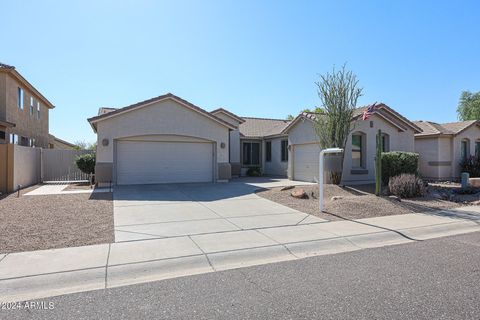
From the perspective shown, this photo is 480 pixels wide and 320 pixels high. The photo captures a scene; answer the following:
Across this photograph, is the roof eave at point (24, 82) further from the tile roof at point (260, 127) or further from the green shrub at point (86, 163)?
the tile roof at point (260, 127)

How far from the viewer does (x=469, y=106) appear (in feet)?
154

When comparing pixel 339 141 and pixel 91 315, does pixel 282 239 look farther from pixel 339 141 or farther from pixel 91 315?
pixel 339 141

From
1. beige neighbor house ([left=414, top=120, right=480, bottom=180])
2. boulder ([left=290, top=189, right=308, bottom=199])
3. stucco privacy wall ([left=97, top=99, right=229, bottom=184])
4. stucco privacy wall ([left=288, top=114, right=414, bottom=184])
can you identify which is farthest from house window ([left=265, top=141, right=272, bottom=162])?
boulder ([left=290, top=189, right=308, bottom=199])

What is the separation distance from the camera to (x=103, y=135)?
16484 millimetres

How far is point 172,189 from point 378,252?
10.5m

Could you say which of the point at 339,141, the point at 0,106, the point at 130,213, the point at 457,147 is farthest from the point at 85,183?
the point at 457,147

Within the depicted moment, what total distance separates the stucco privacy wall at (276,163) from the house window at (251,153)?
2.23 feet

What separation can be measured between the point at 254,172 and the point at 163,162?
889 centimetres

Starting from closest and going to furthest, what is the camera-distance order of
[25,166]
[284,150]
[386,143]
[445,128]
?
1. [25,166]
2. [386,143]
3. [445,128]
4. [284,150]

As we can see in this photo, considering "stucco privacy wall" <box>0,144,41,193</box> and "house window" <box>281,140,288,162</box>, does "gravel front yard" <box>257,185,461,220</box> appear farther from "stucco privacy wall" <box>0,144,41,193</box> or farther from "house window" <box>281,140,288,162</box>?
"stucco privacy wall" <box>0,144,41,193</box>

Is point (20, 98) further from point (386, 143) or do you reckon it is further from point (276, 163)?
point (386, 143)

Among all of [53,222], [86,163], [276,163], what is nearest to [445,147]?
[276,163]

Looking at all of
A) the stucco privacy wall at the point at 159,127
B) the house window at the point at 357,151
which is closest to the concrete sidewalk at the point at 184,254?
the house window at the point at 357,151

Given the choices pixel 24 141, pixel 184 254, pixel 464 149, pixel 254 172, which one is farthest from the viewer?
pixel 254 172
